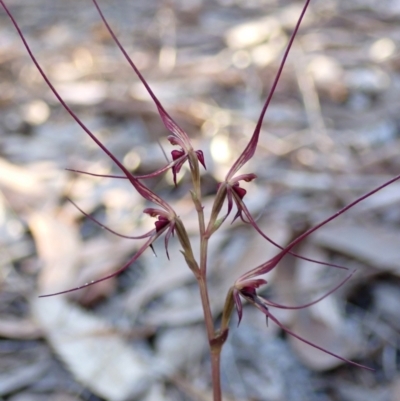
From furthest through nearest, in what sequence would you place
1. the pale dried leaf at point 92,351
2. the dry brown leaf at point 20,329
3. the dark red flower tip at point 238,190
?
1. the dry brown leaf at point 20,329
2. the pale dried leaf at point 92,351
3. the dark red flower tip at point 238,190

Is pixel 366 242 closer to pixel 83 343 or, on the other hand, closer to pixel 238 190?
pixel 83 343

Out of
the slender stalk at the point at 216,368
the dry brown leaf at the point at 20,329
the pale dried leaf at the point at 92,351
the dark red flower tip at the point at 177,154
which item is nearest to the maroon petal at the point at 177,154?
the dark red flower tip at the point at 177,154

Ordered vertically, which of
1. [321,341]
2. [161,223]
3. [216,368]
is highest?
[161,223]

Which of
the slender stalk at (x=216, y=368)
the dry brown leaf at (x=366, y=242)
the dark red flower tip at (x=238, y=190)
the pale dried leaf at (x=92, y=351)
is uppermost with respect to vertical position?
the dark red flower tip at (x=238, y=190)

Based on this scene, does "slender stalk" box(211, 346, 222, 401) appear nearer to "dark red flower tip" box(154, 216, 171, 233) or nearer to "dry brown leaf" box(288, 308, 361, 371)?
"dark red flower tip" box(154, 216, 171, 233)

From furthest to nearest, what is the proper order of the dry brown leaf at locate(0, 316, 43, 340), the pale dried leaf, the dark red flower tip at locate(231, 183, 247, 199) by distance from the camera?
the dry brown leaf at locate(0, 316, 43, 340), the pale dried leaf, the dark red flower tip at locate(231, 183, 247, 199)

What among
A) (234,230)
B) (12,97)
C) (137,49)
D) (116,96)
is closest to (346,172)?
(234,230)

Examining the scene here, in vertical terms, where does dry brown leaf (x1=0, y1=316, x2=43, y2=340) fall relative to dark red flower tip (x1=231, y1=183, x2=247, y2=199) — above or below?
below

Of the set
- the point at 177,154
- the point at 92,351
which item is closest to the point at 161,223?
the point at 177,154

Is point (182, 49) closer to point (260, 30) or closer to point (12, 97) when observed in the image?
point (260, 30)

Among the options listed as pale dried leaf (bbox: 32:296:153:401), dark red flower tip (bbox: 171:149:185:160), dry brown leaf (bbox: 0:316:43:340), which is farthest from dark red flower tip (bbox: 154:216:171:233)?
dry brown leaf (bbox: 0:316:43:340)

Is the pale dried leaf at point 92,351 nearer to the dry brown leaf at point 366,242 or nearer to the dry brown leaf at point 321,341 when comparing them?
the dry brown leaf at point 321,341
